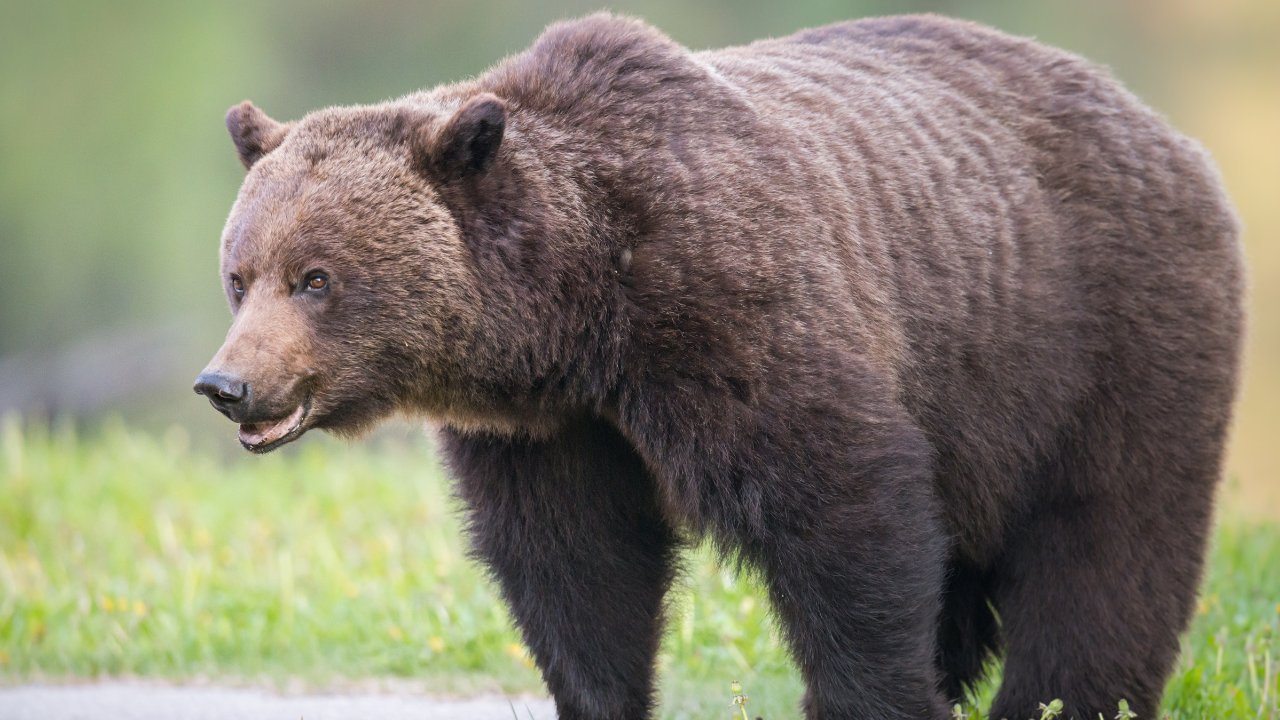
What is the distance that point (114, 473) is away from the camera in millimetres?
8664

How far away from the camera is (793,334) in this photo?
356cm

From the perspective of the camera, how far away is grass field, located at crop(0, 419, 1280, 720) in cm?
555

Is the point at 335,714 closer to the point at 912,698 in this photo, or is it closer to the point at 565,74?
the point at 912,698

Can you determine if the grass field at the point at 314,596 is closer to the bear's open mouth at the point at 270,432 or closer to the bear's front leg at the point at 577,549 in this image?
the bear's front leg at the point at 577,549

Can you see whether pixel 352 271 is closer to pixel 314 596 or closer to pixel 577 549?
pixel 577 549

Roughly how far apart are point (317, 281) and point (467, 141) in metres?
0.59

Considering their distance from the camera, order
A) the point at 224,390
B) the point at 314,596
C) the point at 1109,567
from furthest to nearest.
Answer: the point at 314,596
the point at 1109,567
the point at 224,390

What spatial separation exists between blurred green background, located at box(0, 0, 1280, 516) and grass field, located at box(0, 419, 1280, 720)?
5560mm

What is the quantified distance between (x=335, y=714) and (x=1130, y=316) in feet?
11.4

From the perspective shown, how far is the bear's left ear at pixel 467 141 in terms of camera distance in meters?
3.55

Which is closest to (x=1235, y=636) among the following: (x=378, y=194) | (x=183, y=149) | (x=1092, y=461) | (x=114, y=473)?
(x=1092, y=461)

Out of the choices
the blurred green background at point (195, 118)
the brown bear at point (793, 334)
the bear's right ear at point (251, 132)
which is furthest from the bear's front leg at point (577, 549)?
the blurred green background at point (195, 118)

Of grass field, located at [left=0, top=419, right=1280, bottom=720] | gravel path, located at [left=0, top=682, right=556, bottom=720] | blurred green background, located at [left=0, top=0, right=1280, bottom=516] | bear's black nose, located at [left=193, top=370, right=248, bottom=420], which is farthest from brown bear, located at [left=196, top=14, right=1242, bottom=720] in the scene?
blurred green background, located at [left=0, top=0, right=1280, bottom=516]

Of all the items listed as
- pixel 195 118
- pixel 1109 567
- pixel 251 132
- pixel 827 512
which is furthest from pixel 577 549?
pixel 195 118
